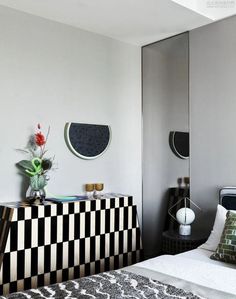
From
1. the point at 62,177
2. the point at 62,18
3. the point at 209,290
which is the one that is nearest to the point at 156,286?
the point at 209,290

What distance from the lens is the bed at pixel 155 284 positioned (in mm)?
1653

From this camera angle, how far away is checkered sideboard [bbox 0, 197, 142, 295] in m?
2.51

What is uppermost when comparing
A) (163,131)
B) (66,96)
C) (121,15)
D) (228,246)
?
(121,15)

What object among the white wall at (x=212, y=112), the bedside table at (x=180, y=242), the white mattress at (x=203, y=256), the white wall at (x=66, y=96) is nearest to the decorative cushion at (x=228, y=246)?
the white mattress at (x=203, y=256)

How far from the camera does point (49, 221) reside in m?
2.69

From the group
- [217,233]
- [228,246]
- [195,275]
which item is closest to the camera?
[195,275]

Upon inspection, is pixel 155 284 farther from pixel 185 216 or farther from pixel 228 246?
pixel 185 216

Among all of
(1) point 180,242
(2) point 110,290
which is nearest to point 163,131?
(1) point 180,242

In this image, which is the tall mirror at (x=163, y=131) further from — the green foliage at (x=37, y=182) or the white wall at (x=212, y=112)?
the green foliage at (x=37, y=182)

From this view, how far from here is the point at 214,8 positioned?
307 centimetres

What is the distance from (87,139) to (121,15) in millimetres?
1182

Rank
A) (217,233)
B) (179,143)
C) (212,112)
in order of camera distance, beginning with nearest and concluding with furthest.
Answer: (217,233), (212,112), (179,143)

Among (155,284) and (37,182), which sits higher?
(37,182)

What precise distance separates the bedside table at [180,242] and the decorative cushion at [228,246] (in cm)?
45
